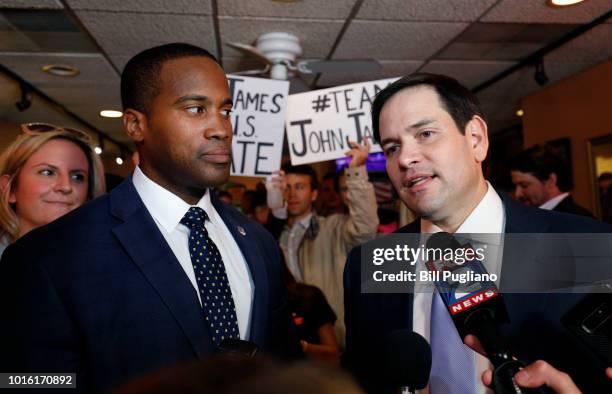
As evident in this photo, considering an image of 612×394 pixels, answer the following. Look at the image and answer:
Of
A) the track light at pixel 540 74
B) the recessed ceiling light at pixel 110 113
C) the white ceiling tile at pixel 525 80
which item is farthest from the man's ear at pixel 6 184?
the recessed ceiling light at pixel 110 113

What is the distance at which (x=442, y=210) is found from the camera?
1.19 meters

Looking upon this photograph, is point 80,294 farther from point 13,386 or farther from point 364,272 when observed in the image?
point 364,272

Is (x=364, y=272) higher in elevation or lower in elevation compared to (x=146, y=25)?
lower

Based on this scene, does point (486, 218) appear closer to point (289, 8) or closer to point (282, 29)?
point (289, 8)

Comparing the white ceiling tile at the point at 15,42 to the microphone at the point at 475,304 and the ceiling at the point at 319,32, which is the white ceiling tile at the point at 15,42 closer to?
the ceiling at the point at 319,32

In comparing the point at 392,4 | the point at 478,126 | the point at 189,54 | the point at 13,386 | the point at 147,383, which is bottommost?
the point at 13,386

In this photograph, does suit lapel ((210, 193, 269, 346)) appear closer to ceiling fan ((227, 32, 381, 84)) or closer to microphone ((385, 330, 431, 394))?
microphone ((385, 330, 431, 394))

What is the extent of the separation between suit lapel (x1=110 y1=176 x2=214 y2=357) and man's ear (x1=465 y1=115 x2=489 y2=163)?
75 cm

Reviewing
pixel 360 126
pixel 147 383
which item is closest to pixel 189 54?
pixel 147 383

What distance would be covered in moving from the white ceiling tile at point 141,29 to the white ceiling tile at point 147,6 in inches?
3.0

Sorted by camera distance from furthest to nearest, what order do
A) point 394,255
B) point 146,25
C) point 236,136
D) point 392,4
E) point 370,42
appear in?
point 370,42 < point 146,25 < point 392,4 < point 236,136 < point 394,255

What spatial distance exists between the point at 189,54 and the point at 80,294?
605mm

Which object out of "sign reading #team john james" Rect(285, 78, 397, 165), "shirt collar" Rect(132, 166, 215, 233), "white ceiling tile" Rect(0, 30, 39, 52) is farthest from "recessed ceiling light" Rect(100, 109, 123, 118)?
"shirt collar" Rect(132, 166, 215, 233)

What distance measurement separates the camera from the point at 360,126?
2586 millimetres
